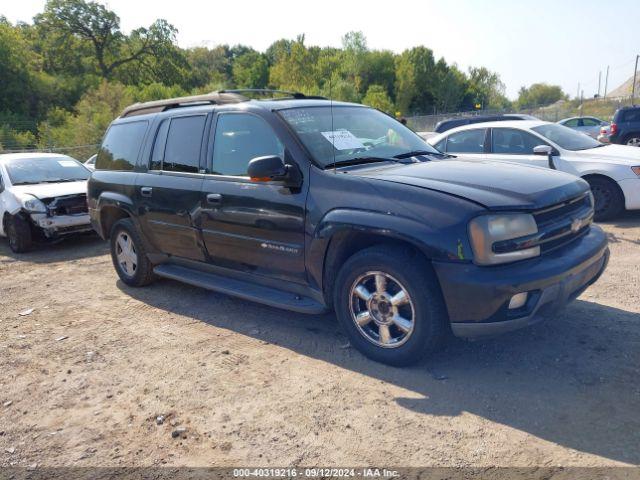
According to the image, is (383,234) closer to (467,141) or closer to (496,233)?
(496,233)

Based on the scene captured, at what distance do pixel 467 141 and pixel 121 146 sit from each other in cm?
528

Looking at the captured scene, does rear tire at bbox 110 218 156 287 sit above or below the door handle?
below

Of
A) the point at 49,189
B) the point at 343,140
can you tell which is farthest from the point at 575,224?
the point at 49,189

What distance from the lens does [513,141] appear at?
833 cm

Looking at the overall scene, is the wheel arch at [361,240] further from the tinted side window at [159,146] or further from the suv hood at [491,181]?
the tinted side window at [159,146]

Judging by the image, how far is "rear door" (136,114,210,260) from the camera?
16.1 feet

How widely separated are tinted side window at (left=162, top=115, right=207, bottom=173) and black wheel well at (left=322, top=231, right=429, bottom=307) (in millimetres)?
1685

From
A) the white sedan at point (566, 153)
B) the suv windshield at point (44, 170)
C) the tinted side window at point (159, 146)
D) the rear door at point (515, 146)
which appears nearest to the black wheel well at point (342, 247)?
the tinted side window at point (159, 146)

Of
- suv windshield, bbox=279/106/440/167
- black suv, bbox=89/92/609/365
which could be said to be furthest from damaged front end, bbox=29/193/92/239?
suv windshield, bbox=279/106/440/167

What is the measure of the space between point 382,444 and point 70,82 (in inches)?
1904

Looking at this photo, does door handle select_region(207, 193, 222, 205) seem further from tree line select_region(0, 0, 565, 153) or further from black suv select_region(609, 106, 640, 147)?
tree line select_region(0, 0, 565, 153)

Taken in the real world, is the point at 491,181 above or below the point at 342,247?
above

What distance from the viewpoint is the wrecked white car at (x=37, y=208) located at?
8.30m

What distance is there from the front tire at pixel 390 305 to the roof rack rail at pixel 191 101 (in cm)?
204
